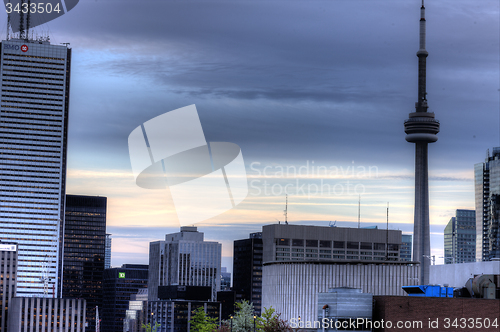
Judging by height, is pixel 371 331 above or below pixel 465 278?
below

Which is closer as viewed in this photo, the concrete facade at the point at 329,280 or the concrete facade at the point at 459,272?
the concrete facade at the point at 459,272

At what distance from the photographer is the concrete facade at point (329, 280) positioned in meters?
163

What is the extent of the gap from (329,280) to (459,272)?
6692 centimetres

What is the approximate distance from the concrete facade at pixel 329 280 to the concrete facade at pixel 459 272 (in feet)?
184

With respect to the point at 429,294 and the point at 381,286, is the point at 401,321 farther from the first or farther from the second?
the point at 381,286

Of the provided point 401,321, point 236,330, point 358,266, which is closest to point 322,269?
point 358,266

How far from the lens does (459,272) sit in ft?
320

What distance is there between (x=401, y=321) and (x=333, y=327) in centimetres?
811

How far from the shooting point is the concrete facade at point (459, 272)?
90.8m

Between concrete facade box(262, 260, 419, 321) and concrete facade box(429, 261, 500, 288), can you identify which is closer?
concrete facade box(429, 261, 500, 288)

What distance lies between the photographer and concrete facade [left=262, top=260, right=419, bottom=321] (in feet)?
535

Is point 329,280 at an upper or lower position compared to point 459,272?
lower

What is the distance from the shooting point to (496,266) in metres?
89.8

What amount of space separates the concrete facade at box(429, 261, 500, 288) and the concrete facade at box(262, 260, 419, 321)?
5623 cm
